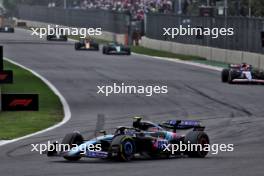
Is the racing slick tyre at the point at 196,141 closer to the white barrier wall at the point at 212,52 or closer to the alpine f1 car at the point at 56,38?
the white barrier wall at the point at 212,52

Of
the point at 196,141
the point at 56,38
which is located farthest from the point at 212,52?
the point at 196,141

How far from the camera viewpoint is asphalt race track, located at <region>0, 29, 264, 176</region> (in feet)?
50.2

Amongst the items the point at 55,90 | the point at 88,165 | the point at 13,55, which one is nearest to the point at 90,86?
the point at 55,90

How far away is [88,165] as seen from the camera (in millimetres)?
15641

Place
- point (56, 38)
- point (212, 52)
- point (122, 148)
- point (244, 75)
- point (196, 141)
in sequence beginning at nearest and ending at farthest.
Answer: point (122, 148)
point (196, 141)
point (244, 75)
point (212, 52)
point (56, 38)

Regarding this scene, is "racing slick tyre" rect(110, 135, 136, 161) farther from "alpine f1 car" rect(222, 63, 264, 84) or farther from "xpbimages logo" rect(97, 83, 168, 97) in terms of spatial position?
"alpine f1 car" rect(222, 63, 264, 84)

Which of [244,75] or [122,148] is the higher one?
[122,148]

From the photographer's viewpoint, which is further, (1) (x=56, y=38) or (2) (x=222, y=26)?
(1) (x=56, y=38)

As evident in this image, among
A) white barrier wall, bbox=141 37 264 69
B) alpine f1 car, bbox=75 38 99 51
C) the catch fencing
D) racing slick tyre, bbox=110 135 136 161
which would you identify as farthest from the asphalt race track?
alpine f1 car, bbox=75 38 99 51

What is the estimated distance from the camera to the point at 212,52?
5953 centimetres

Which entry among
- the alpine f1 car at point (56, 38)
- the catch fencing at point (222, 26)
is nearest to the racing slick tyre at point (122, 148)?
the catch fencing at point (222, 26)

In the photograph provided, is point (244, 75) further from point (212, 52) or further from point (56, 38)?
point (56, 38)

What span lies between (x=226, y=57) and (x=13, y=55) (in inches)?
570

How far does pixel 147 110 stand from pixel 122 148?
12.1 m
